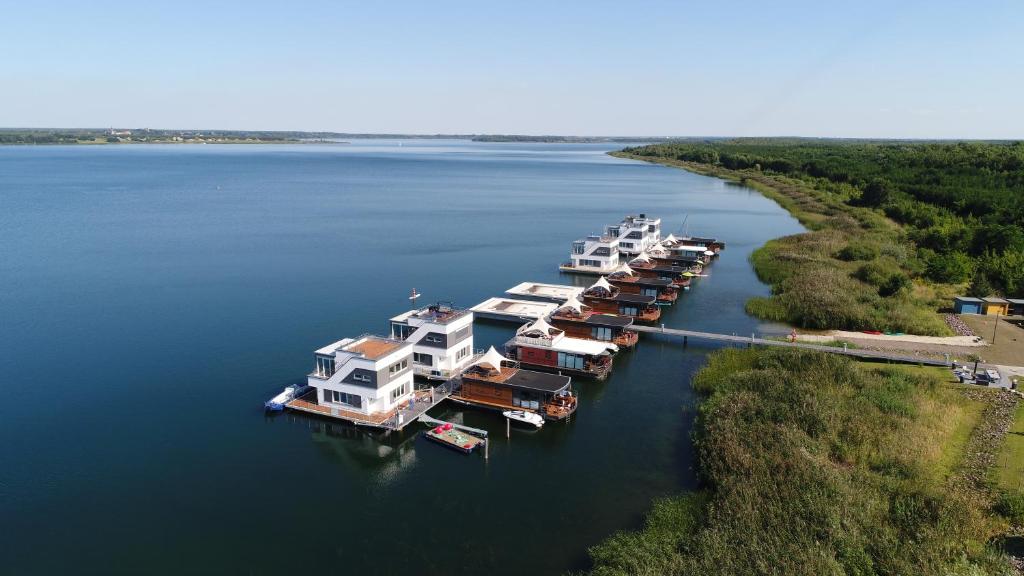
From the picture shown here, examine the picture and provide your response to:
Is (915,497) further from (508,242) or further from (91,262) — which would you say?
(91,262)

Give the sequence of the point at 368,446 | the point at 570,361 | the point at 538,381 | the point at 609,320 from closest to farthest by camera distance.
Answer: the point at 368,446 → the point at 538,381 → the point at 570,361 → the point at 609,320

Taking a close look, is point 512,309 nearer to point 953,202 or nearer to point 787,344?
point 787,344

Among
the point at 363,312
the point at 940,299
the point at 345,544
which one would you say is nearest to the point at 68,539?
the point at 345,544

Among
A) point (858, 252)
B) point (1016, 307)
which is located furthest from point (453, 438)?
point (858, 252)

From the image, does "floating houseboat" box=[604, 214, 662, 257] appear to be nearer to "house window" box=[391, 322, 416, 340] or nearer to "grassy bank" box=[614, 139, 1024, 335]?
"grassy bank" box=[614, 139, 1024, 335]

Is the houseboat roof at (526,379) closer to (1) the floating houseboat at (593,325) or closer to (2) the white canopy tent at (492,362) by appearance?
(2) the white canopy tent at (492,362)

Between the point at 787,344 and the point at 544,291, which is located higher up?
the point at 787,344
